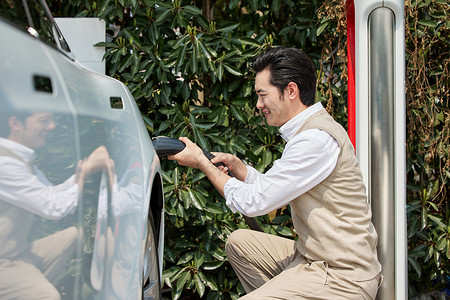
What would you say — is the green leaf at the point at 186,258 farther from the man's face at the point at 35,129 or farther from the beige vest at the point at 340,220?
the man's face at the point at 35,129

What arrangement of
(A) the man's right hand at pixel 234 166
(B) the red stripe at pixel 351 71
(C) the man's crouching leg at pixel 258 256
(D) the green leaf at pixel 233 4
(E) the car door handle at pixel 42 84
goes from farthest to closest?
(D) the green leaf at pixel 233 4 → (B) the red stripe at pixel 351 71 → (A) the man's right hand at pixel 234 166 → (C) the man's crouching leg at pixel 258 256 → (E) the car door handle at pixel 42 84

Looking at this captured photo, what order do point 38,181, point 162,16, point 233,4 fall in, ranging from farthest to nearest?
point 233,4, point 162,16, point 38,181

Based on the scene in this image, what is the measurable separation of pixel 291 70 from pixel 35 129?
1457mm

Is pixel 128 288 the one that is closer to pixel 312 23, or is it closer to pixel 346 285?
pixel 346 285

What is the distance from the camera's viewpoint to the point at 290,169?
2.14m

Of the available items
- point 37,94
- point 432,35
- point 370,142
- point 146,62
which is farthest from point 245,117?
point 37,94

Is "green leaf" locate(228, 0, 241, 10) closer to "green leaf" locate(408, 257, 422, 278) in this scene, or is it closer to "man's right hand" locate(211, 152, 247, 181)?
"man's right hand" locate(211, 152, 247, 181)

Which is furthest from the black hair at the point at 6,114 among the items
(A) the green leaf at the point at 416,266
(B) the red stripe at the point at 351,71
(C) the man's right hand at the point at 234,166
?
(A) the green leaf at the point at 416,266

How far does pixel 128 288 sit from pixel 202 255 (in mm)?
2038

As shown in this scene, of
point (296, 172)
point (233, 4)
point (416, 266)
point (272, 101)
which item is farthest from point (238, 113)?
point (416, 266)

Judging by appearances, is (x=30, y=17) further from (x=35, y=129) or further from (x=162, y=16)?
(x=162, y=16)

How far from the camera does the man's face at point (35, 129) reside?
3.42 feet

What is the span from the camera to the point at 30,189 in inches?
42.5

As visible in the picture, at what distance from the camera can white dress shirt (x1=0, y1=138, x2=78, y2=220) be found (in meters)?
1.01
